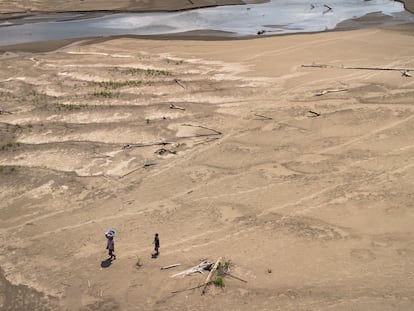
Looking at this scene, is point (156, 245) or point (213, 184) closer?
point (156, 245)

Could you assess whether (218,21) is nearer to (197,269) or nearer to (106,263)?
(106,263)

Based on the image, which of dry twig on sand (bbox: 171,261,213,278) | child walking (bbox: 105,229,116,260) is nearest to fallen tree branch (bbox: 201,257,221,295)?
dry twig on sand (bbox: 171,261,213,278)

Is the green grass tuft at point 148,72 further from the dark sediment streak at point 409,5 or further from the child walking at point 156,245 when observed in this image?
the dark sediment streak at point 409,5

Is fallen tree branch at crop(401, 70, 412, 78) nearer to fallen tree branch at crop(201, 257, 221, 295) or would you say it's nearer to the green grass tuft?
the green grass tuft

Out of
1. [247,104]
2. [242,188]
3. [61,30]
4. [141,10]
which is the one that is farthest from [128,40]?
[242,188]

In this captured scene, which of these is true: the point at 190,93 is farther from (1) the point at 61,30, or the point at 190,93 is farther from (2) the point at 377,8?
(2) the point at 377,8

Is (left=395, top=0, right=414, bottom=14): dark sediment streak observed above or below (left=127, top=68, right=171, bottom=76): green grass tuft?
above

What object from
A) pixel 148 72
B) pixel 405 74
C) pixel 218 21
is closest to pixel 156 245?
pixel 148 72

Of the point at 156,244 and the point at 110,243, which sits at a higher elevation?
the point at 110,243
